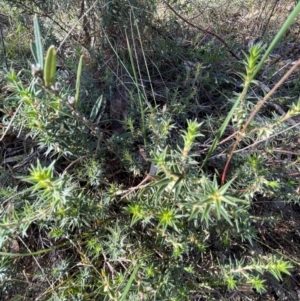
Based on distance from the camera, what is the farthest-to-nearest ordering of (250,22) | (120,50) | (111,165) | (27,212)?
(250,22)
(120,50)
(111,165)
(27,212)

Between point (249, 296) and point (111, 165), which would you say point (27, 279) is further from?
point (249, 296)

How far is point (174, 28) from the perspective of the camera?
6.18 feet

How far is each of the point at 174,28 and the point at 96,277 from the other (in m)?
1.29

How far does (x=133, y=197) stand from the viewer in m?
1.17

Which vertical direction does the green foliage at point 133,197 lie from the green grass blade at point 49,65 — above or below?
below

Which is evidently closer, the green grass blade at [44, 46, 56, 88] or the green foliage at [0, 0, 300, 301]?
the green grass blade at [44, 46, 56, 88]

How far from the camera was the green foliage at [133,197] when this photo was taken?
37.7 inches

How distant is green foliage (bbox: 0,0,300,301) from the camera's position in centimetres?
96

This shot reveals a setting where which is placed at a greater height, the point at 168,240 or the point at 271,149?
the point at 271,149

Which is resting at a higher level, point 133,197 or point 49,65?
point 49,65

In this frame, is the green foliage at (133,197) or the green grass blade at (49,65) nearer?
the green grass blade at (49,65)

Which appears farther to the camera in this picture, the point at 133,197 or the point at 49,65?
the point at 133,197

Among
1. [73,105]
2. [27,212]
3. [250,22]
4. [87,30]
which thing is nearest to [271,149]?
[73,105]

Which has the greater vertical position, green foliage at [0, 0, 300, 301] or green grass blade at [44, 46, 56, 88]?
green grass blade at [44, 46, 56, 88]
